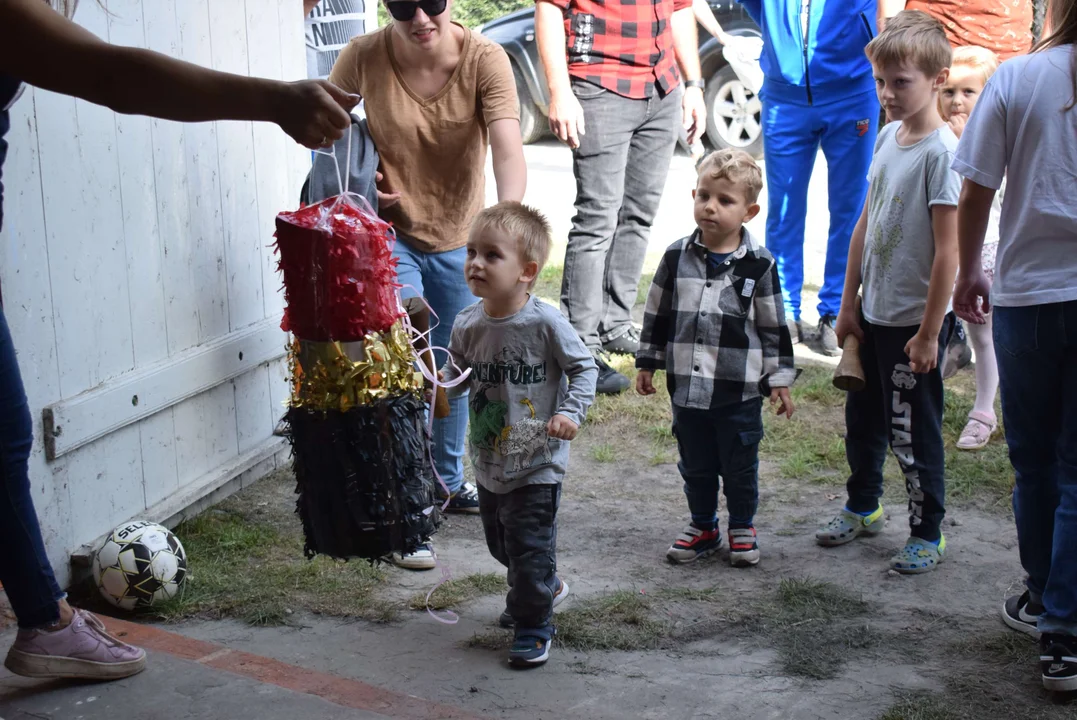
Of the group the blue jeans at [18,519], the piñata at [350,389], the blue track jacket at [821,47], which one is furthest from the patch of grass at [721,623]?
the blue track jacket at [821,47]

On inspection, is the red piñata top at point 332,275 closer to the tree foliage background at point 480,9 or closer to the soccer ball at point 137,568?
the soccer ball at point 137,568

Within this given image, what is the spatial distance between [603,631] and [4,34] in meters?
2.14

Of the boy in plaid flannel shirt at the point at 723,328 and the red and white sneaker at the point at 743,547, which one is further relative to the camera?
the red and white sneaker at the point at 743,547

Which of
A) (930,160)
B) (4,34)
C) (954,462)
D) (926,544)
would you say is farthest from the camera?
(954,462)

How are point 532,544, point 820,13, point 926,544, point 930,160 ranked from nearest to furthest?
point 532,544
point 930,160
point 926,544
point 820,13

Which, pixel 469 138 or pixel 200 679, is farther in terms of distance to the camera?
pixel 469 138

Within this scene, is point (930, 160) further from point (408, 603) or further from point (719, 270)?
point (408, 603)

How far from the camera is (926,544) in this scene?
3.77 metres

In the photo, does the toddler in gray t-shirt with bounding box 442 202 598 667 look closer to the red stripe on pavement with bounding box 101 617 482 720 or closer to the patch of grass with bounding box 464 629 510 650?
the patch of grass with bounding box 464 629 510 650

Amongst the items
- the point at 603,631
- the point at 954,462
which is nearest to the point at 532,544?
the point at 603,631

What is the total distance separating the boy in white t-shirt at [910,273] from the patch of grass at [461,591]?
1285 mm

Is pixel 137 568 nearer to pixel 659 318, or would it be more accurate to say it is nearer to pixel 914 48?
pixel 659 318

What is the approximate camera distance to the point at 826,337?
6191 mm

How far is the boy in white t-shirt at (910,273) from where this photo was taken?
137 inches
